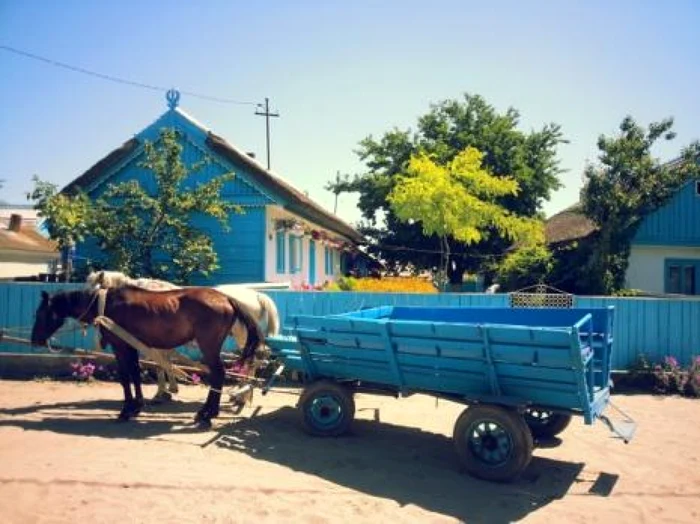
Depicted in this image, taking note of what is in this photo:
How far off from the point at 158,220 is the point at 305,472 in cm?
809

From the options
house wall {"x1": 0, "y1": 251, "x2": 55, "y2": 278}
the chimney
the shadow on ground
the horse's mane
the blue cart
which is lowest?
the shadow on ground

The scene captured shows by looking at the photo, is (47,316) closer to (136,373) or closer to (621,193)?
(136,373)

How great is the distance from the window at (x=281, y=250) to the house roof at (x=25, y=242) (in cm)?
1255

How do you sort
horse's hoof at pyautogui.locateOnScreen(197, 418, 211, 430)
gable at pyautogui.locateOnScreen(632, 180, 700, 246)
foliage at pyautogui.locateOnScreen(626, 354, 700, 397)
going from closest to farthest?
horse's hoof at pyautogui.locateOnScreen(197, 418, 211, 430) < foliage at pyautogui.locateOnScreen(626, 354, 700, 397) < gable at pyautogui.locateOnScreen(632, 180, 700, 246)

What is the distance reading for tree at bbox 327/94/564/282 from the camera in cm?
2817

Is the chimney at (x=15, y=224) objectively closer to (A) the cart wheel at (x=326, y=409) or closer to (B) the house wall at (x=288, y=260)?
(B) the house wall at (x=288, y=260)

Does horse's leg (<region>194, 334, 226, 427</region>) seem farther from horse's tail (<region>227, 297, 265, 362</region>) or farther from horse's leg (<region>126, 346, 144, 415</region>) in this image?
horse's leg (<region>126, 346, 144, 415</region>)

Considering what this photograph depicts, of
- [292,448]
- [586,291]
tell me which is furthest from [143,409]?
Result: [586,291]

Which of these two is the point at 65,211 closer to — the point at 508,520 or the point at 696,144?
the point at 508,520

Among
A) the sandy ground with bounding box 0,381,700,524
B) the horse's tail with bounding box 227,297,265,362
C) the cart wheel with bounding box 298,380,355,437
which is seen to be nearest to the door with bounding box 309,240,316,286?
the sandy ground with bounding box 0,381,700,524

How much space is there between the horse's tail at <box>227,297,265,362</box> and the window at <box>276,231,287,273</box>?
7564mm

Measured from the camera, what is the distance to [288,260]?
1648 centimetres

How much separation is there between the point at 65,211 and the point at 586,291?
50.9 ft

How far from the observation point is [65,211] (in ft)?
37.8
